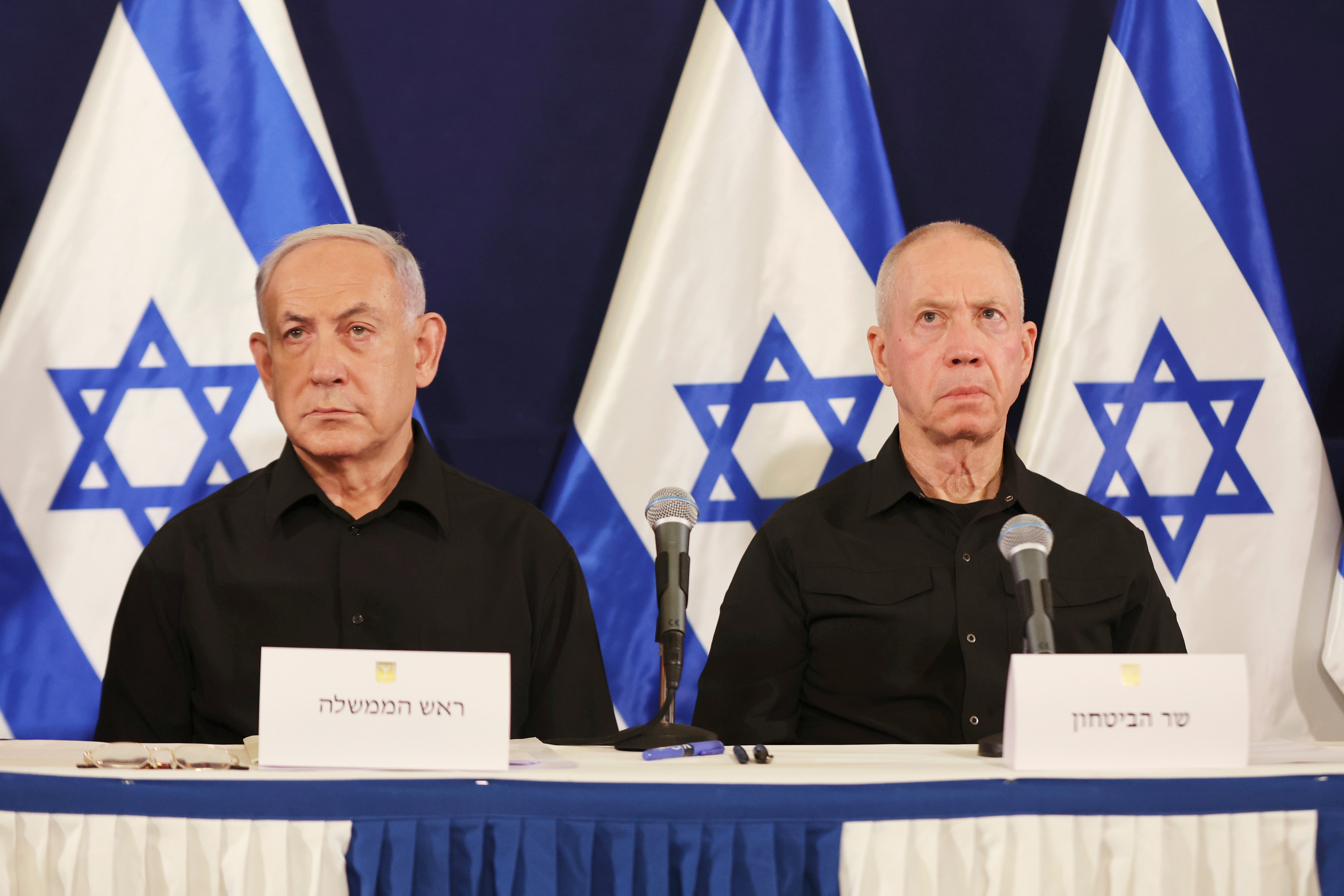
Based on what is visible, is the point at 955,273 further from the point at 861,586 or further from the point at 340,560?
the point at 340,560

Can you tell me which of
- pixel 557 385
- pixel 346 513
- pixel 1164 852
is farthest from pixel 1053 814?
pixel 557 385

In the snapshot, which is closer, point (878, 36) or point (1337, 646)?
point (1337, 646)

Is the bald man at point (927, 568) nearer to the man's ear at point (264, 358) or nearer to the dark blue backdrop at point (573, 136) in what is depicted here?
the dark blue backdrop at point (573, 136)

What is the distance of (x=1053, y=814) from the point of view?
132 centimetres

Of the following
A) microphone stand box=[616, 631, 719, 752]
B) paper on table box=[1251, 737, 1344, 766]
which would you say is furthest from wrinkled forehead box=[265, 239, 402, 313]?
paper on table box=[1251, 737, 1344, 766]

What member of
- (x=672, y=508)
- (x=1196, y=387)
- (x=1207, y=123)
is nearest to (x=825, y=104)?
(x=1207, y=123)

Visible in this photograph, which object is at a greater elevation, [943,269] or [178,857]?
[943,269]

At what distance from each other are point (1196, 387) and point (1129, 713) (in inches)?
63.9

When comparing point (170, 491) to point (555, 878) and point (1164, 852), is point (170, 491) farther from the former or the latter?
point (1164, 852)

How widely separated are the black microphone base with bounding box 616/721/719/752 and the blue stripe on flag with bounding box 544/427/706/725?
1.05 metres

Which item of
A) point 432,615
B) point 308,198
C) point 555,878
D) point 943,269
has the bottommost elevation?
point 555,878

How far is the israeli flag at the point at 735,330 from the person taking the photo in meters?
2.73

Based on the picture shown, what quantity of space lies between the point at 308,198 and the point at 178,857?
1.78 meters

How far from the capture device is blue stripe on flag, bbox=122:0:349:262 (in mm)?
2688
